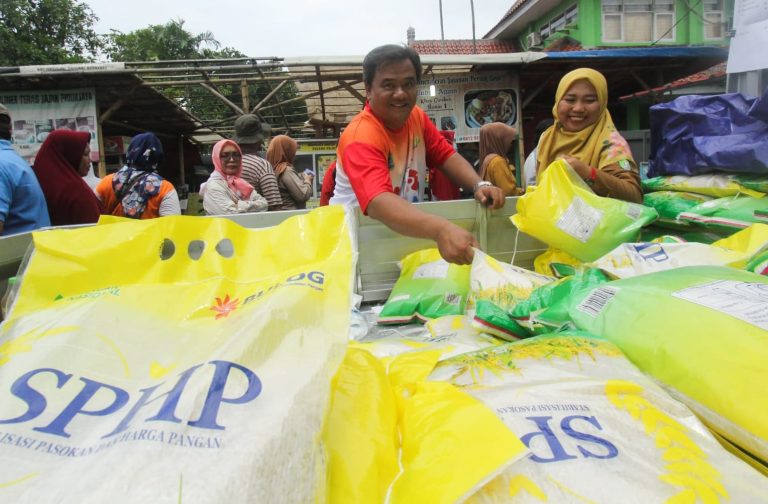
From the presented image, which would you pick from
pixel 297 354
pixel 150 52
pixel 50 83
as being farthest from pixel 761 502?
pixel 150 52

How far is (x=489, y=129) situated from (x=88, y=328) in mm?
2665

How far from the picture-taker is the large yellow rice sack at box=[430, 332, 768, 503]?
1.94 ft

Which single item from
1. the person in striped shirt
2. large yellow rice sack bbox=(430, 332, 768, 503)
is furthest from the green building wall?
large yellow rice sack bbox=(430, 332, 768, 503)

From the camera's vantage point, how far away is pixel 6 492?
17.6 inches

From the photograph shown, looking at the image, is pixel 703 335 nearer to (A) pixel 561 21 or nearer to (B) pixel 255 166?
(B) pixel 255 166

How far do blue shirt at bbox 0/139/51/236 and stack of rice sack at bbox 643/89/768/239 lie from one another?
9.24 feet

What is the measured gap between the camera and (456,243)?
1.29 m

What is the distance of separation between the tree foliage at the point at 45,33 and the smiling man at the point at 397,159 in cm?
2026

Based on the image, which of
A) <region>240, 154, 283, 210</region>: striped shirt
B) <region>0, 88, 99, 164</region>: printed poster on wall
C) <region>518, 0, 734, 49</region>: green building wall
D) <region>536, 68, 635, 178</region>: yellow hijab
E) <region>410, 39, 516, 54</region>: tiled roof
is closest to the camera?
<region>536, 68, 635, 178</region>: yellow hijab

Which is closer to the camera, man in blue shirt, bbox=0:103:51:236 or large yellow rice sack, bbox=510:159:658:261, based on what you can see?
large yellow rice sack, bbox=510:159:658:261

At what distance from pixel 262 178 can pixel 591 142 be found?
7.93 feet

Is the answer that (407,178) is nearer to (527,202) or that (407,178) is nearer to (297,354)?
(527,202)

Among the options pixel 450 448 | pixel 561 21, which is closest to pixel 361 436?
pixel 450 448

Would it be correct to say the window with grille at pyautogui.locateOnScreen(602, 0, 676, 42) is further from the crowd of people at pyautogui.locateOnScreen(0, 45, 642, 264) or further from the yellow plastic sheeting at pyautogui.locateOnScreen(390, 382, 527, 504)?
the yellow plastic sheeting at pyautogui.locateOnScreen(390, 382, 527, 504)
